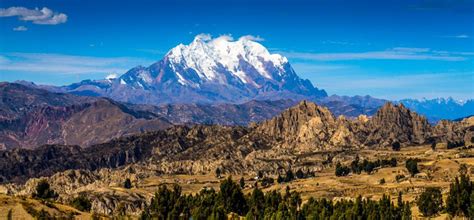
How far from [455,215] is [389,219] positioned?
24654 millimetres

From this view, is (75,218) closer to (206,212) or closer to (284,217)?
(206,212)

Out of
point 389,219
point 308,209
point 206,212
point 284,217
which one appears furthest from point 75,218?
point 389,219

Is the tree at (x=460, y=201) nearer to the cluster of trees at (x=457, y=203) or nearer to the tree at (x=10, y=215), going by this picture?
the cluster of trees at (x=457, y=203)

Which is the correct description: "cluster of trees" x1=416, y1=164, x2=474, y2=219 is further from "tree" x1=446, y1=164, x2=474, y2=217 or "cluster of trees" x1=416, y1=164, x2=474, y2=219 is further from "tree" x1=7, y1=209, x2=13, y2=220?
"tree" x1=7, y1=209, x2=13, y2=220

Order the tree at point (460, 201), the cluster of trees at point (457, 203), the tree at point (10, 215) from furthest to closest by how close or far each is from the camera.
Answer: the tree at point (460, 201)
the cluster of trees at point (457, 203)
the tree at point (10, 215)

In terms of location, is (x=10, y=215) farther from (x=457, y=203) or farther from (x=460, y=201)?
(x=457, y=203)

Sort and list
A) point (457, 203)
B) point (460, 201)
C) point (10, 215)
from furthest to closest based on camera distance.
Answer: point (457, 203), point (460, 201), point (10, 215)

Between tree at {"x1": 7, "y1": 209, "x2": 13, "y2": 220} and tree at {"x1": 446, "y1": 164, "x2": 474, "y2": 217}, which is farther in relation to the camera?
tree at {"x1": 446, "y1": 164, "x2": 474, "y2": 217}

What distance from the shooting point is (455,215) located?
18800 cm

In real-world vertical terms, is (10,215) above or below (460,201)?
below

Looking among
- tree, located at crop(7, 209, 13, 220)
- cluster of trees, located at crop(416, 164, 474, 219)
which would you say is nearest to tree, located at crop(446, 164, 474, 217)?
cluster of trees, located at crop(416, 164, 474, 219)

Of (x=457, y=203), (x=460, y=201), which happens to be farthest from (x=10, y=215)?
(x=457, y=203)

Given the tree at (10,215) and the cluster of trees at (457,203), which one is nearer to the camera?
the tree at (10,215)

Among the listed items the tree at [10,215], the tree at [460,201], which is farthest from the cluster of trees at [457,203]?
the tree at [10,215]
